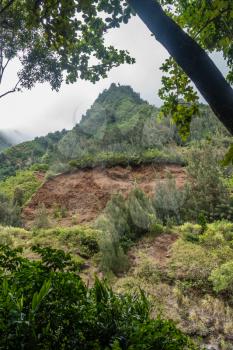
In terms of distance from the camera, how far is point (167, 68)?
11.9ft

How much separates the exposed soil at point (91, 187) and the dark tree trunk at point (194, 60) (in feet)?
55.2

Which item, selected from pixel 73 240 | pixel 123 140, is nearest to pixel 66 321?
pixel 73 240

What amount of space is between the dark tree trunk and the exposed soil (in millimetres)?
16826

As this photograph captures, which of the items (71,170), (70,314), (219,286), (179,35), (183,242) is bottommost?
(219,286)

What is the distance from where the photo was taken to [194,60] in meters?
2.01

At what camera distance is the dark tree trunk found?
6.35 feet

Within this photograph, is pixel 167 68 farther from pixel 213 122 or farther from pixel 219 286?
pixel 213 122

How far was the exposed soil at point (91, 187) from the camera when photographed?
20516 mm

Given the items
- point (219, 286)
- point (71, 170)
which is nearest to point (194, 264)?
point (219, 286)

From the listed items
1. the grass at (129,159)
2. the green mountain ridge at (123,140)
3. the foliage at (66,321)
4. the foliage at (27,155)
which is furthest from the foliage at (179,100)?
the foliage at (27,155)

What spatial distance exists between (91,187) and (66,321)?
19.9 metres

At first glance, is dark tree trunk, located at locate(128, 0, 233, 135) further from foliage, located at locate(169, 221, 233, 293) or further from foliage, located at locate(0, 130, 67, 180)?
foliage, located at locate(0, 130, 67, 180)

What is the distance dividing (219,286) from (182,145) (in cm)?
2144

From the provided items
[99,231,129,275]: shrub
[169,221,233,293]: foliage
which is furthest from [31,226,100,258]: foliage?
[169,221,233,293]: foliage
